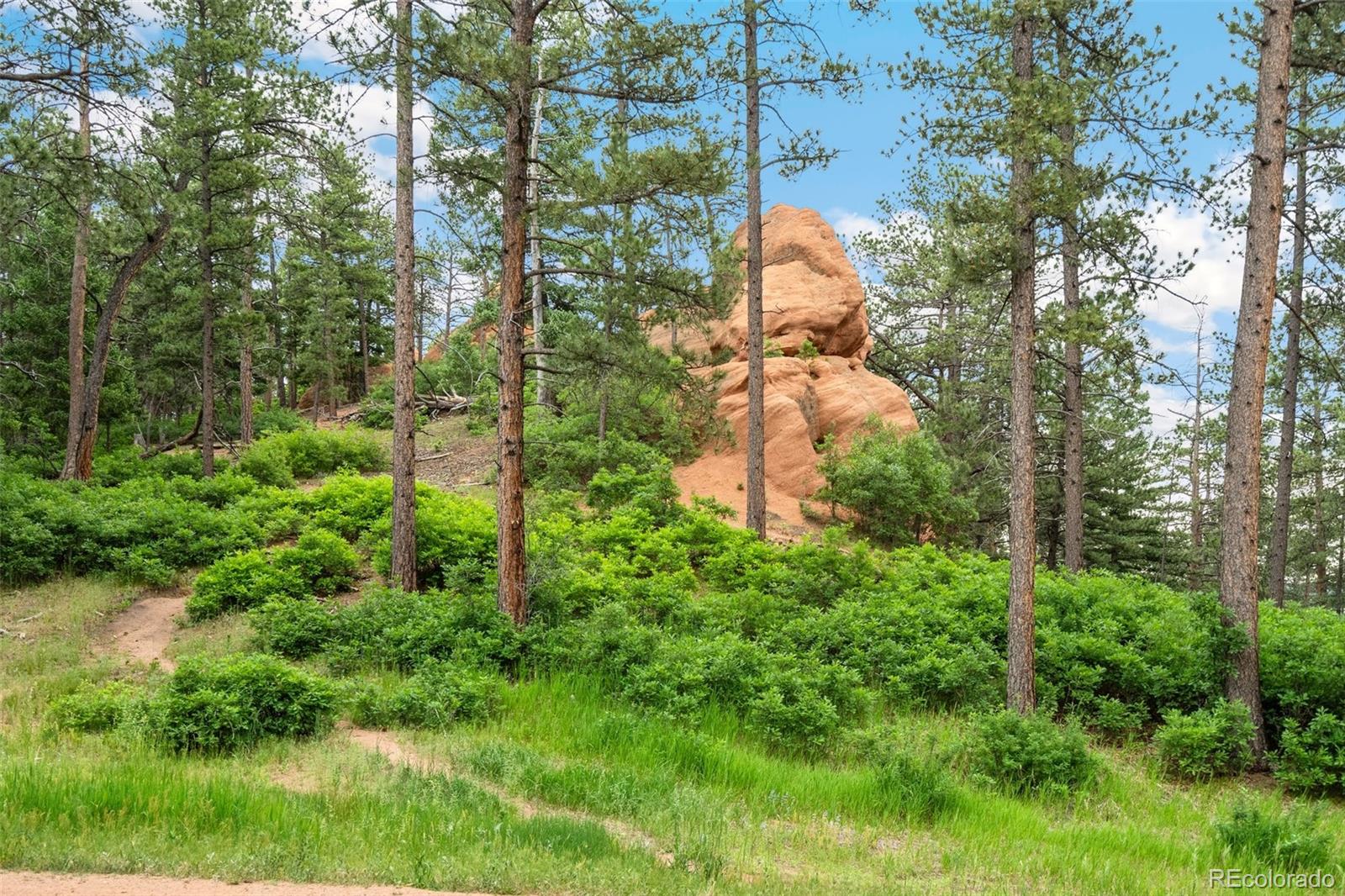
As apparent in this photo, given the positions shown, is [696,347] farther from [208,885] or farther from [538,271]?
[208,885]

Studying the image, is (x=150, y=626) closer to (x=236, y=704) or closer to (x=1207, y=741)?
(x=236, y=704)

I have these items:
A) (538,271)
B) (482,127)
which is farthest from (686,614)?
(482,127)

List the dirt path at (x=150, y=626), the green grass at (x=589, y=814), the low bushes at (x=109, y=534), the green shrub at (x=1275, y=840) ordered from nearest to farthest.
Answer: the green grass at (x=589, y=814), the green shrub at (x=1275, y=840), the dirt path at (x=150, y=626), the low bushes at (x=109, y=534)

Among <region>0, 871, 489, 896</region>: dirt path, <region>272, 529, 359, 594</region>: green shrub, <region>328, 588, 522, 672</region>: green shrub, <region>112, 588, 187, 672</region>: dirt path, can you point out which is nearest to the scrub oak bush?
<region>328, 588, 522, 672</region>: green shrub

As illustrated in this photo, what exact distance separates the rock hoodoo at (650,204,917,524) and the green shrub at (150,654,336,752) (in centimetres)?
1229

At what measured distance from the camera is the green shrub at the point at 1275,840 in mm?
6648

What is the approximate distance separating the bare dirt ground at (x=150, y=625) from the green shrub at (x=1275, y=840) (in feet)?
38.2

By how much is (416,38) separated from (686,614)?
27.9 feet

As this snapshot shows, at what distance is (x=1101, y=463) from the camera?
23656 mm

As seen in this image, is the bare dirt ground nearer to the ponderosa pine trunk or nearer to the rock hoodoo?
the rock hoodoo

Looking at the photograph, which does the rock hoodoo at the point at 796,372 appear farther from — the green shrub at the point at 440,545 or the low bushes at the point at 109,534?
the low bushes at the point at 109,534

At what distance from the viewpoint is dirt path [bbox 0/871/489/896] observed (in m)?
4.55

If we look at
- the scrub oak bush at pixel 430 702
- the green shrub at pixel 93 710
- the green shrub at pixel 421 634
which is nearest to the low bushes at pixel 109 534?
the green shrub at pixel 421 634

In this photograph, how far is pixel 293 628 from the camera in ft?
35.6
